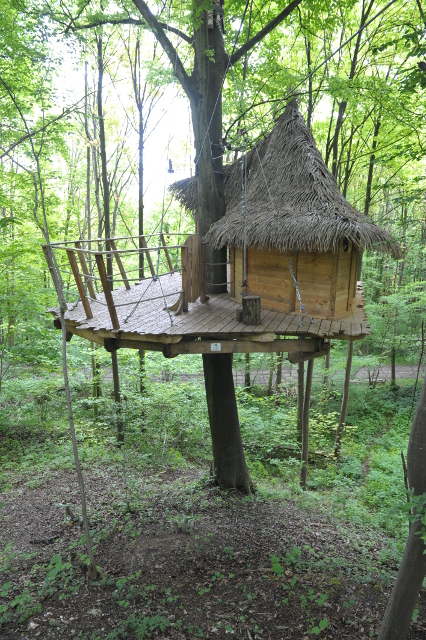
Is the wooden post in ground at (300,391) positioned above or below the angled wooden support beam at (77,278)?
below

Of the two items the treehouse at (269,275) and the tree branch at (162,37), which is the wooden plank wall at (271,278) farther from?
the tree branch at (162,37)

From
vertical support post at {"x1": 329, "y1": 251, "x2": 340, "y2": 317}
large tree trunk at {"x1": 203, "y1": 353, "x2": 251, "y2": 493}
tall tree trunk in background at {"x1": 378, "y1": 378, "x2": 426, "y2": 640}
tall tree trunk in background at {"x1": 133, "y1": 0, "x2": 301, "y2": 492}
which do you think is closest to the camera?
tall tree trunk in background at {"x1": 378, "y1": 378, "x2": 426, "y2": 640}

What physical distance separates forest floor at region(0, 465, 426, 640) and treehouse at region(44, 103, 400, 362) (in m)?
2.77

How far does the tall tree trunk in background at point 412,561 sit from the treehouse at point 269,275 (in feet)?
6.17

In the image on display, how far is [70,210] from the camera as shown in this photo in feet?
45.5

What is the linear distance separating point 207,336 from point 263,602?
3.17m

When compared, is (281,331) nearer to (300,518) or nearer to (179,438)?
(300,518)

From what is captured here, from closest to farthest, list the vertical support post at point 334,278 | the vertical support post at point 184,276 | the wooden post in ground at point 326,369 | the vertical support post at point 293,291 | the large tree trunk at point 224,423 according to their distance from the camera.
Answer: the vertical support post at point 184,276 < the vertical support post at point 334,278 < the vertical support post at point 293,291 < the large tree trunk at point 224,423 < the wooden post in ground at point 326,369

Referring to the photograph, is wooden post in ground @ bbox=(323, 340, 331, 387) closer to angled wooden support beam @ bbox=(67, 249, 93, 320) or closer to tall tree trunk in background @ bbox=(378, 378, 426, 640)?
angled wooden support beam @ bbox=(67, 249, 93, 320)

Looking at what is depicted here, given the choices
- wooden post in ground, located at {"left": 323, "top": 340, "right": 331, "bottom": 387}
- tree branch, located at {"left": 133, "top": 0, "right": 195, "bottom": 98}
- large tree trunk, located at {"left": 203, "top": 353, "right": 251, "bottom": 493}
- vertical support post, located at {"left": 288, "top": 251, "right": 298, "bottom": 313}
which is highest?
tree branch, located at {"left": 133, "top": 0, "right": 195, "bottom": 98}

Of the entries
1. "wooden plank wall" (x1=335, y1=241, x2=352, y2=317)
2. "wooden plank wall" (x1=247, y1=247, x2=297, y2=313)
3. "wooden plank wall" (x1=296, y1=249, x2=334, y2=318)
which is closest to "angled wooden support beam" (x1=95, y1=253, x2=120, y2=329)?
"wooden plank wall" (x1=247, y1=247, x2=297, y2=313)

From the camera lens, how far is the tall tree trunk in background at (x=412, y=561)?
3.38m

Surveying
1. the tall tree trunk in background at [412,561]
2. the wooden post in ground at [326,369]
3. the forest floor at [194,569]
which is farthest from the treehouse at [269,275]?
the wooden post in ground at [326,369]

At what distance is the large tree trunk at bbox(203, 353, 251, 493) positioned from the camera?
6.72 meters
